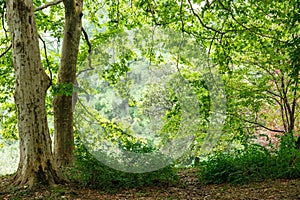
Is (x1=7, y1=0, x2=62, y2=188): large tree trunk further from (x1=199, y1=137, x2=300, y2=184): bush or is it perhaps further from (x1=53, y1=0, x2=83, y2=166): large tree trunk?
(x1=199, y1=137, x2=300, y2=184): bush

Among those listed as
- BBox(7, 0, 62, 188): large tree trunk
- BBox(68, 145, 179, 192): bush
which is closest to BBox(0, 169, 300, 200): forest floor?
BBox(68, 145, 179, 192): bush

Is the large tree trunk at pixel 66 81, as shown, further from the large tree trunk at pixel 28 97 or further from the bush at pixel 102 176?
the large tree trunk at pixel 28 97

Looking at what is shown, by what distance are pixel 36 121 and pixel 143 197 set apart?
1740mm

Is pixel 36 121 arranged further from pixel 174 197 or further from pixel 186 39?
pixel 186 39

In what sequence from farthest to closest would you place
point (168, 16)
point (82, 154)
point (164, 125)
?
point (168, 16)
point (164, 125)
point (82, 154)

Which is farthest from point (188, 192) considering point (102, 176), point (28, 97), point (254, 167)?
point (28, 97)

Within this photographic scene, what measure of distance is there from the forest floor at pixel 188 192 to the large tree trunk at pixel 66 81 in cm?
138

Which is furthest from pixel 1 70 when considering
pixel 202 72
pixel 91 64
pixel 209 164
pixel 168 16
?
pixel 209 164

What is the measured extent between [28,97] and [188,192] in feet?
8.40

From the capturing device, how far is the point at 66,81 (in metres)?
6.57

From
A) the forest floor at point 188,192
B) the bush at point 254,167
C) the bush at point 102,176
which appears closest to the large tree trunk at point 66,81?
the bush at point 102,176

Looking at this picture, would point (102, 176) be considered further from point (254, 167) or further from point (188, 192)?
point (254, 167)

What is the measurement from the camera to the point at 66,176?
559 cm

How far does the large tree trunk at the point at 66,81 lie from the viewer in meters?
6.55
